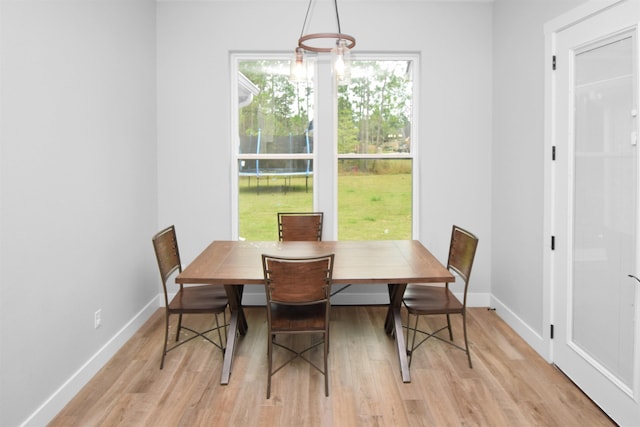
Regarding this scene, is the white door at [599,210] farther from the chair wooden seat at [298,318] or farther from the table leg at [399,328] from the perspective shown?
the chair wooden seat at [298,318]

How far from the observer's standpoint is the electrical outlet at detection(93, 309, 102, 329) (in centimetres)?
334

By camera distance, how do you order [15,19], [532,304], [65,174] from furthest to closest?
[532,304], [65,174], [15,19]

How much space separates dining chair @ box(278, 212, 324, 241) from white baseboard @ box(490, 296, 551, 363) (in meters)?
1.74

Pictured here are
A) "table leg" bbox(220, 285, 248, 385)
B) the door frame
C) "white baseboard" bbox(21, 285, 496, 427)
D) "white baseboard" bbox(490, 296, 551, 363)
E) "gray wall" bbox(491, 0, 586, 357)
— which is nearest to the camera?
"white baseboard" bbox(21, 285, 496, 427)

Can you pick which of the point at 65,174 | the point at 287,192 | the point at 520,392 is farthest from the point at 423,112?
the point at 65,174

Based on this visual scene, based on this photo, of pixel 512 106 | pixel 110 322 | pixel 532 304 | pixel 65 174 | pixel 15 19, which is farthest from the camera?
pixel 512 106

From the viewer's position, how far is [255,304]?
16.0ft

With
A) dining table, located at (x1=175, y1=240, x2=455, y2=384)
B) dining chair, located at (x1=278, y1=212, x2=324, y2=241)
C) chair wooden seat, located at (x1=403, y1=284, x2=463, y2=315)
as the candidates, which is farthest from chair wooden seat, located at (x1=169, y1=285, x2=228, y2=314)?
chair wooden seat, located at (x1=403, y1=284, x2=463, y2=315)

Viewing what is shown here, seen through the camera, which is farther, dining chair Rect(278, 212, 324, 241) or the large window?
the large window

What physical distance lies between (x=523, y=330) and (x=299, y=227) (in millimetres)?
2028

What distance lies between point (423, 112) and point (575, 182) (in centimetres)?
179

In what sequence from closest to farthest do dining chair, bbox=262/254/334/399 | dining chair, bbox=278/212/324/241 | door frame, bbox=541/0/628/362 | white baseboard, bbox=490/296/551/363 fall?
dining chair, bbox=262/254/334/399 → door frame, bbox=541/0/628/362 → white baseboard, bbox=490/296/551/363 → dining chair, bbox=278/212/324/241

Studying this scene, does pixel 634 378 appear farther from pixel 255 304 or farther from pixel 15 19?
pixel 15 19

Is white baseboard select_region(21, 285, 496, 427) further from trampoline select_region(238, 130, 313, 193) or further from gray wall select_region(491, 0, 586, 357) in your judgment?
trampoline select_region(238, 130, 313, 193)
